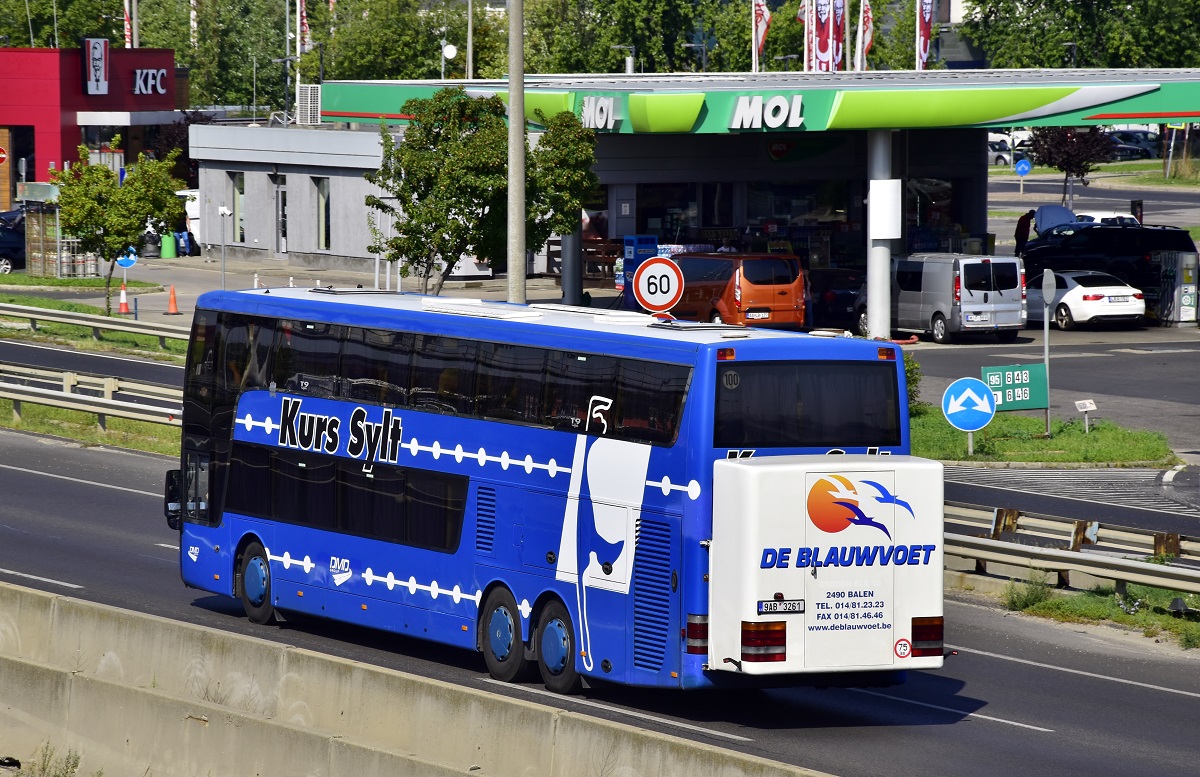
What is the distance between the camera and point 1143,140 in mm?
108438

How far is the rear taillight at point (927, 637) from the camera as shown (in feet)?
43.4

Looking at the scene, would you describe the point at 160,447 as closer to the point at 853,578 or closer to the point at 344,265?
the point at 853,578

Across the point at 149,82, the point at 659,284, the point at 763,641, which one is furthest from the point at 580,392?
the point at 149,82

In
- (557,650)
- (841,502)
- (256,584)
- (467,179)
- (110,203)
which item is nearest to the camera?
(841,502)

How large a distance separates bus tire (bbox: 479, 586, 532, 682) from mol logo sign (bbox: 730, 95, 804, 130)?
28018 millimetres

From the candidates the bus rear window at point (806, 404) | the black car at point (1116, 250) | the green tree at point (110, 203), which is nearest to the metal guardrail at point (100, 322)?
the green tree at point (110, 203)

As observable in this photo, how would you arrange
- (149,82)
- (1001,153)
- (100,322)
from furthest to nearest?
1. (1001,153)
2. (149,82)
3. (100,322)

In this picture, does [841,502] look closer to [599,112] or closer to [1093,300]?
[599,112]

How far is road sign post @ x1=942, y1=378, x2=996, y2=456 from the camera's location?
25.3 metres

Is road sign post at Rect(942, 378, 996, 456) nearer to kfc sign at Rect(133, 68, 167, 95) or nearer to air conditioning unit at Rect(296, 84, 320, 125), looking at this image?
air conditioning unit at Rect(296, 84, 320, 125)

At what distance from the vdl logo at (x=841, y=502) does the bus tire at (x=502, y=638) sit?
323cm

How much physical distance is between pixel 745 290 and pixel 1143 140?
244 ft

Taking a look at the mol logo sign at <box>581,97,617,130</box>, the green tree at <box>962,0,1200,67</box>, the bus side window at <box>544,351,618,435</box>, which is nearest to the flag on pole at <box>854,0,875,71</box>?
the mol logo sign at <box>581,97,617,130</box>

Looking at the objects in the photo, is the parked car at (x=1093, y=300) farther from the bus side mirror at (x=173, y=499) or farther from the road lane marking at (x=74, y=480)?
the bus side mirror at (x=173, y=499)
